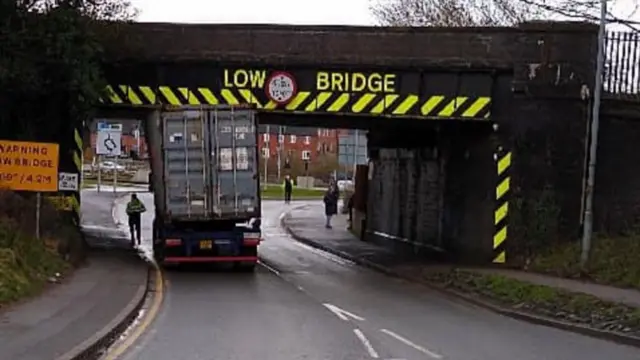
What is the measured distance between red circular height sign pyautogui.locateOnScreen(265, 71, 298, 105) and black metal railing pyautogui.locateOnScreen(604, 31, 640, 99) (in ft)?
24.2

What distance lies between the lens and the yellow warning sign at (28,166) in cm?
2242

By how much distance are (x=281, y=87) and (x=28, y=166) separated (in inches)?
272

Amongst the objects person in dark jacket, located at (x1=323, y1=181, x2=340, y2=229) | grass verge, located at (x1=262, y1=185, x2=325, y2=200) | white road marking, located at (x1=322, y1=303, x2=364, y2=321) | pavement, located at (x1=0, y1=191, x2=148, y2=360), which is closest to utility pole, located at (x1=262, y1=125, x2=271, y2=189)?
grass verge, located at (x1=262, y1=185, x2=325, y2=200)

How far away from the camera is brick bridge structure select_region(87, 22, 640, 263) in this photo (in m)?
26.4

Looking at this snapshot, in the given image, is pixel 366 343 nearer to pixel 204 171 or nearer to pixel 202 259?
pixel 204 171

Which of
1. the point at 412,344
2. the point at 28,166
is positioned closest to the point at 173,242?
the point at 28,166

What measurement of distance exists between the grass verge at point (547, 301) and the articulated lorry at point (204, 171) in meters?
5.20

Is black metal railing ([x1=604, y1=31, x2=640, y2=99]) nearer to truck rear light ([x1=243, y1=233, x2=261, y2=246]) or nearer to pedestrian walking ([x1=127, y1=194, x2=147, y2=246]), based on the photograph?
truck rear light ([x1=243, y1=233, x2=261, y2=246])

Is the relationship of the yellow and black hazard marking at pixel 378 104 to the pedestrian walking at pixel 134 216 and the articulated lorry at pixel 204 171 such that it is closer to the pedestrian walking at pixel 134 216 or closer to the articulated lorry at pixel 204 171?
the articulated lorry at pixel 204 171

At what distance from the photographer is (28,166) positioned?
74.3ft

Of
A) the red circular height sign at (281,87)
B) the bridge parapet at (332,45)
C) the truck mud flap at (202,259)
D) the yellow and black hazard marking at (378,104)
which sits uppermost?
the bridge parapet at (332,45)

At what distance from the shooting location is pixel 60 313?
52.3 feet

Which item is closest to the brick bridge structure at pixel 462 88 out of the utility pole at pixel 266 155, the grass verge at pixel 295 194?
the grass verge at pixel 295 194

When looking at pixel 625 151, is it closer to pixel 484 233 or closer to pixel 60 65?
pixel 484 233
